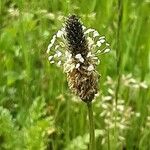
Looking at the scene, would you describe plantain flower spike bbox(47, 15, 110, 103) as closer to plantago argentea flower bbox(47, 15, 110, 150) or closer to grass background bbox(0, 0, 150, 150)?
plantago argentea flower bbox(47, 15, 110, 150)

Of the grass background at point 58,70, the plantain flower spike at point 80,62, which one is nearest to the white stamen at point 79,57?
the plantain flower spike at point 80,62

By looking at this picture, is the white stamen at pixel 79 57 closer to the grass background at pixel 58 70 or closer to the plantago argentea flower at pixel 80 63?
the plantago argentea flower at pixel 80 63

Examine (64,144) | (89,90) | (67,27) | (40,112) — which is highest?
(67,27)

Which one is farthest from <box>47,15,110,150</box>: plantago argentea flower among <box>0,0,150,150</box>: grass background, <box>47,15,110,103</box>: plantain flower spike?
<box>0,0,150,150</box>: grass background

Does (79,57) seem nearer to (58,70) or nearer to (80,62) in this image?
(80,62)

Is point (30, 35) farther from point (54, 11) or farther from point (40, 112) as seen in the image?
point (40, 112)

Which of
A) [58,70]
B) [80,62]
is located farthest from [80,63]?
[58,70]

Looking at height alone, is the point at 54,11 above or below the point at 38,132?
above

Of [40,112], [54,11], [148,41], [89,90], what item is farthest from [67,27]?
[148,41]
